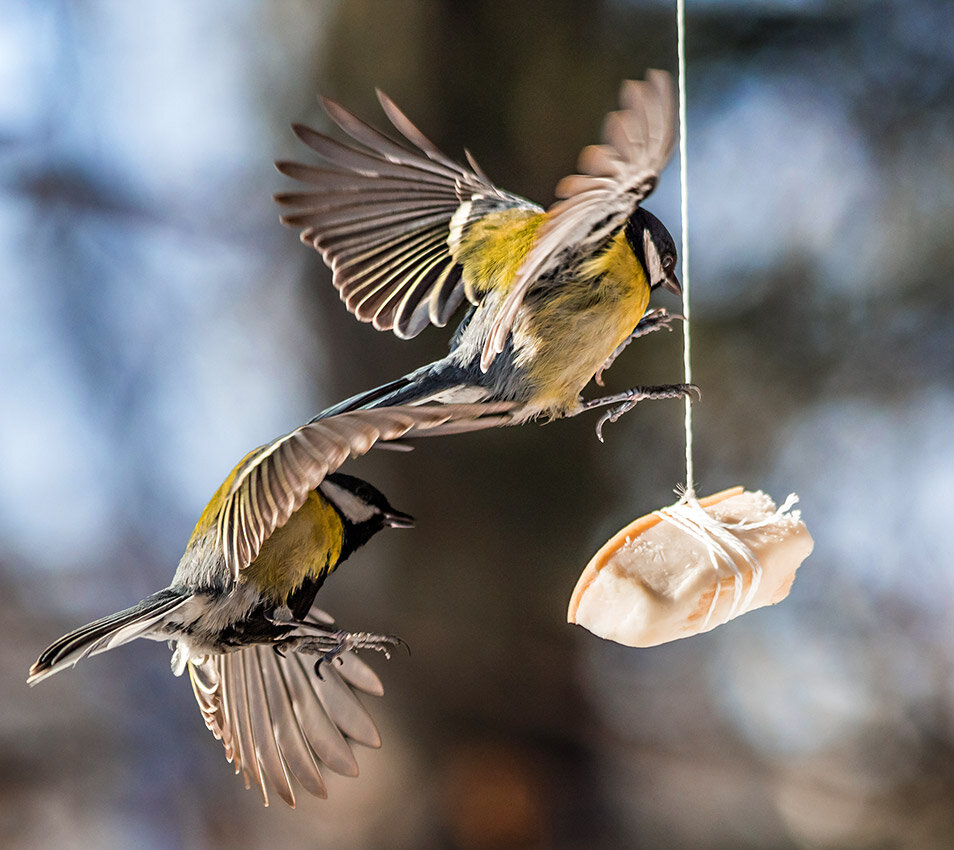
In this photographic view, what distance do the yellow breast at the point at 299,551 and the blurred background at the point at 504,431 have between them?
1.03m

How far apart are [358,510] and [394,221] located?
0.63 ft

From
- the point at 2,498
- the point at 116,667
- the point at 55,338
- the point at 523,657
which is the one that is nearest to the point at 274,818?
the point at 116,667

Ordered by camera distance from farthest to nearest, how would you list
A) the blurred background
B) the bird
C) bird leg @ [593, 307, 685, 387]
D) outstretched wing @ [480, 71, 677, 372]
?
the blurred background < bird leg @ [593, 307, 685, 387] < the bird < outstretched wing @ [480, 71, 677, 372]

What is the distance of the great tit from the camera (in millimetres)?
502

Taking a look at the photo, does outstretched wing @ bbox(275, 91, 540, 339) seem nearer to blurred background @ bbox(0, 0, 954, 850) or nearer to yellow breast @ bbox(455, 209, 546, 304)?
yellow breast @ bbox(455, 209, 546, 304)

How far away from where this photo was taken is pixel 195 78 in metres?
1.71

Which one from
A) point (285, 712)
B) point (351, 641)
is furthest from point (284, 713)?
point (351, 641)

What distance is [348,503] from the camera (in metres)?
0.60

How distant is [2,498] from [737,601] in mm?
1566

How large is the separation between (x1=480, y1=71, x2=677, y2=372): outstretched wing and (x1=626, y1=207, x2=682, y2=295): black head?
0.28ft

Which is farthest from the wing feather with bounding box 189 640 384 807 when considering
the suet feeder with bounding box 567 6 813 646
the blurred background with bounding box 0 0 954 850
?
the blurred background with bounding box 0 0 954 850

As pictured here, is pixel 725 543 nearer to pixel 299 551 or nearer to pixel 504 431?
pixel 299 551

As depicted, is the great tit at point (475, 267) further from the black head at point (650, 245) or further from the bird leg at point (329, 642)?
the bird leg at point (329, 642)

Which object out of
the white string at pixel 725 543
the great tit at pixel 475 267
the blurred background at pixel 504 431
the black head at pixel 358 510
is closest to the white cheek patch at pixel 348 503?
the black head at pixel 358 510
